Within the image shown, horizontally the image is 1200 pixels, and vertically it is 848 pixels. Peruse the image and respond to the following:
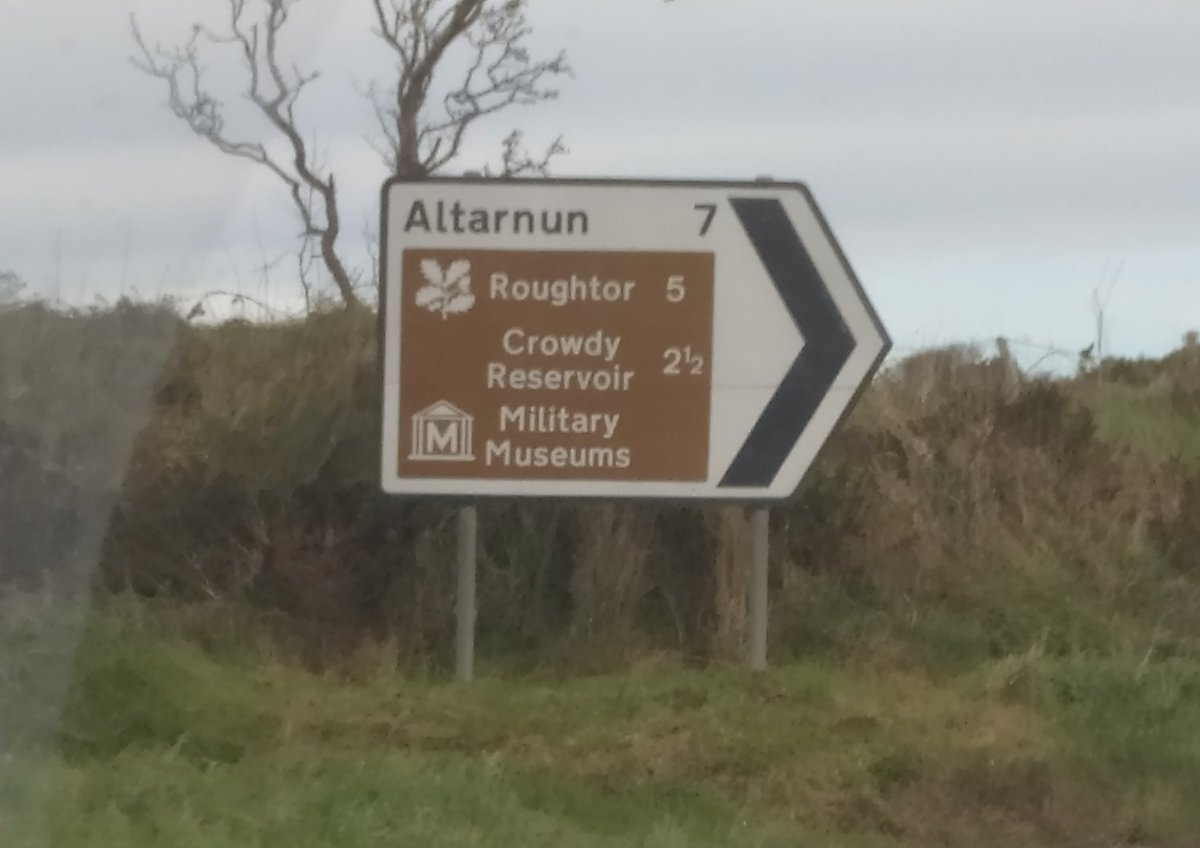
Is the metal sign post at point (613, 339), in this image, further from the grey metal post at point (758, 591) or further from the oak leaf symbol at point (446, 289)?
the grey metal post at point (758, 591)

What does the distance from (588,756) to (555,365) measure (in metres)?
1.74

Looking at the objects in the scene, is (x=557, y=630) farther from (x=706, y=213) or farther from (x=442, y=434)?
(x=706, y=213)

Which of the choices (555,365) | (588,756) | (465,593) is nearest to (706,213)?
(555,365)

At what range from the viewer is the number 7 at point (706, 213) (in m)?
6.39

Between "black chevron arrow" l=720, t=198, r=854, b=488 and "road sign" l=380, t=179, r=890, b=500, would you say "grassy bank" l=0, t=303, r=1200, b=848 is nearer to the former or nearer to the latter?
"road sign" l=380, t=179, r=890, b=500

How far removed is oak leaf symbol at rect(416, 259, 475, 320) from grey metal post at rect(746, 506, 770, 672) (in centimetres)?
155

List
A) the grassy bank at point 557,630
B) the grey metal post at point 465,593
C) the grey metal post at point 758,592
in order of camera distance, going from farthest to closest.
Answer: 1. the grey metal post at point 758,592
2. the grey metal post at point 465,593
3. the grassy bank at point 557,630

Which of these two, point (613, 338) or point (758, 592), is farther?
point (758, 592)

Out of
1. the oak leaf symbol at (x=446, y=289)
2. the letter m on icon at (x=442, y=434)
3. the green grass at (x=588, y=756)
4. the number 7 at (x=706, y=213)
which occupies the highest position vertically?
the number 7 at (x=706, y=213)

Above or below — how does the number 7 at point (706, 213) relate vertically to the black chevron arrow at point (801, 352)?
above

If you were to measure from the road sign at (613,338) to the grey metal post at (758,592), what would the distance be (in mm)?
255

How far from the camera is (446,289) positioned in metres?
6.38


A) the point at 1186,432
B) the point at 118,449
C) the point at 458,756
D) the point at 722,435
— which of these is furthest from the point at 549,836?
the point at 1186,432

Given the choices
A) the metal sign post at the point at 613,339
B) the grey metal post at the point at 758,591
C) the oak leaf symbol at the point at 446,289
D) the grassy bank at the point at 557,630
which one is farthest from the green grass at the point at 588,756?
the oak leaf symbol at the point at 446,289
